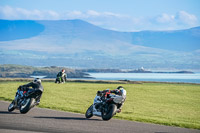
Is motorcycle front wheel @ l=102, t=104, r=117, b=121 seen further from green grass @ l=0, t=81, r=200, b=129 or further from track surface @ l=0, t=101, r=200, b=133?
green grass @ l=0, t=81, r=200, b=129

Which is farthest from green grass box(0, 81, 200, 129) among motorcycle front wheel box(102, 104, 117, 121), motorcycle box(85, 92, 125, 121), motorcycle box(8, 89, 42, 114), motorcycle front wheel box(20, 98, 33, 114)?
motorcycle front wheel box(20, 98, 33, 114)

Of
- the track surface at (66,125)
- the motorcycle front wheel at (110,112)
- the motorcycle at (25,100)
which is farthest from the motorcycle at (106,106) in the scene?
the motorcycle at (25,100)

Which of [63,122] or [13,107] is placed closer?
[63,122]

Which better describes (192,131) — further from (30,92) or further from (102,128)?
(30,92)

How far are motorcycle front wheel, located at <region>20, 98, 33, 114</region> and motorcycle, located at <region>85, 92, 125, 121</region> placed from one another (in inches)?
119

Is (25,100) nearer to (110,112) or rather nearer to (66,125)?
(66,125)

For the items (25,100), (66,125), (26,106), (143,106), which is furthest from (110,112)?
(143,106)

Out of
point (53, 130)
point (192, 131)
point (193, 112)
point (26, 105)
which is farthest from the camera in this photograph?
point (193, 112)

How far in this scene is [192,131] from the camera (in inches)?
732

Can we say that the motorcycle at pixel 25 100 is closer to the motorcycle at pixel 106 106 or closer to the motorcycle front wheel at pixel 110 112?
the motorcycle at pixel 106 106

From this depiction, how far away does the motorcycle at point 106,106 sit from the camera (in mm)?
20625

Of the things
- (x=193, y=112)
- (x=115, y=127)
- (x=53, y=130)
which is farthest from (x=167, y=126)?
(x=193, y=112)

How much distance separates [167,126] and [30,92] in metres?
7.26

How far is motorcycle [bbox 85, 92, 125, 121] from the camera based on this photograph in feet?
67.7
